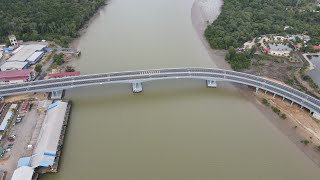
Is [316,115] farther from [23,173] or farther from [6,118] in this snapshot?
[6,118]

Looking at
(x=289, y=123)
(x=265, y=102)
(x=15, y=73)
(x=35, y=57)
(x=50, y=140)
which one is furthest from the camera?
(x=35, y=57)

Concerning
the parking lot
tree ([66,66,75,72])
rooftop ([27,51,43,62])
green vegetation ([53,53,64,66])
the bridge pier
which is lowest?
the parking lot

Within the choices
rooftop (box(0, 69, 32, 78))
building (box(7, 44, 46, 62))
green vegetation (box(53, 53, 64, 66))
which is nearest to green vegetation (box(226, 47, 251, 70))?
green vegetation (box(53, 53, 64, 66))

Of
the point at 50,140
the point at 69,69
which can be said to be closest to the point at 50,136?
the point at 50,140

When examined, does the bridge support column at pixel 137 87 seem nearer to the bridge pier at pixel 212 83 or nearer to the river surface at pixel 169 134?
the river surface at pixel 169 134

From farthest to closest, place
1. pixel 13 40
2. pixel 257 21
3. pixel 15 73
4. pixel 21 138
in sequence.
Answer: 1. pixel 257 21
2. pixel 13 40
3. pixel 15 73
4. pixel 21 138

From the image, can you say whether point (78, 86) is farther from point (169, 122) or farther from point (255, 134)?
point (255, 134)

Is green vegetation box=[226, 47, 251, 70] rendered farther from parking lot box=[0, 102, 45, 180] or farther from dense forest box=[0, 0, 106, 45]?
dense forest box=[0, 0, 106, 45]
